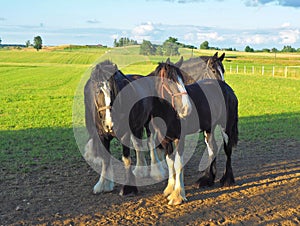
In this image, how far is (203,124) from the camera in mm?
6078

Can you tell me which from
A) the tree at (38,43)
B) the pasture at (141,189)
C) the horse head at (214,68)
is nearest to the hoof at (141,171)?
the pasture at (141,189)

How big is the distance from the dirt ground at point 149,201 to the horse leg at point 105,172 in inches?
4.9

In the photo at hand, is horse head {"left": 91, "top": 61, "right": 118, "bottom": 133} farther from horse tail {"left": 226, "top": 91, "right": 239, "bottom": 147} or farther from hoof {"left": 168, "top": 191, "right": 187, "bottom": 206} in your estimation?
horse tail {"left": 226, "top": 91, "right": 239, "bottom": 147}

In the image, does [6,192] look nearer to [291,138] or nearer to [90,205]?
[90,205]

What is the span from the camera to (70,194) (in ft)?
19.6

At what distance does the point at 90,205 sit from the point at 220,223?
1.89 meters

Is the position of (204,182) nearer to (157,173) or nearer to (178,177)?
(178,177)

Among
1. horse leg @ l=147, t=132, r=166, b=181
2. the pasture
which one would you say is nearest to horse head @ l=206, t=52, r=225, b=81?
the pasture

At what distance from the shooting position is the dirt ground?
5051 mm

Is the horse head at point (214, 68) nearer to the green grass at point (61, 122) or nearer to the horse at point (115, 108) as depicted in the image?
the green grass at point (61, 122)

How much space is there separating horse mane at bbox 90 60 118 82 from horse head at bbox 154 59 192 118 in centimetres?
70

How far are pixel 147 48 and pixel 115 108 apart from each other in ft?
7.82

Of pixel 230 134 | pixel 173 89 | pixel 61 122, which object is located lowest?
pixel 61 122

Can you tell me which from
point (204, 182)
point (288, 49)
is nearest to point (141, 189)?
point (204, 182)
